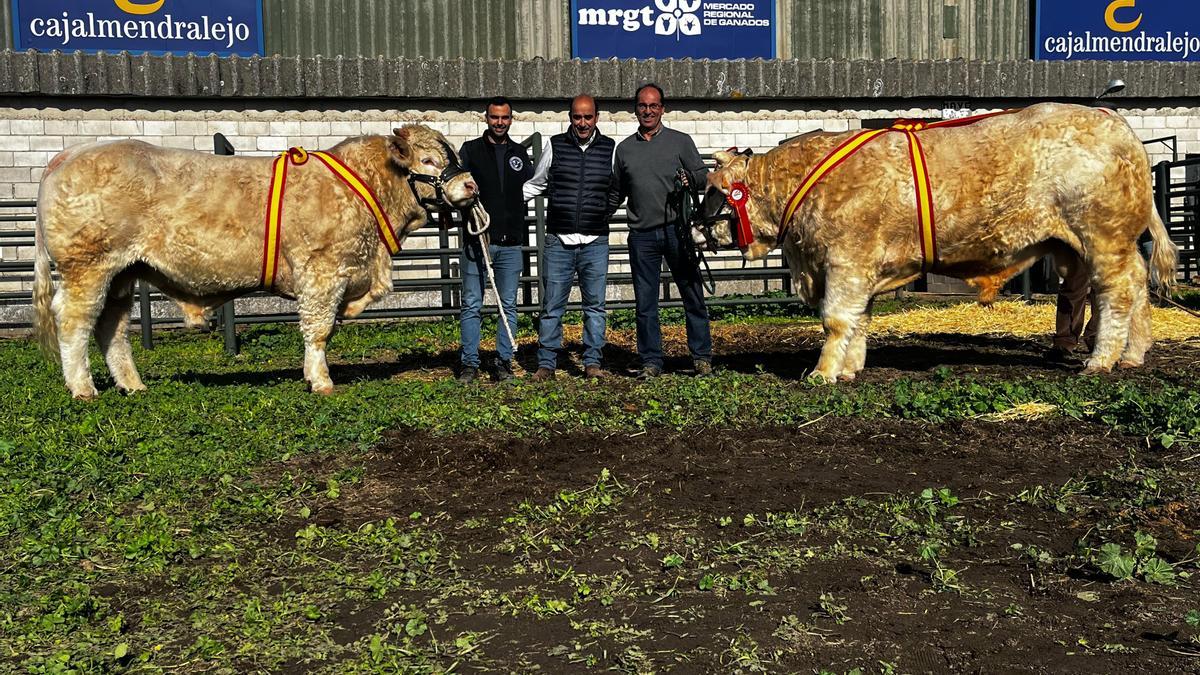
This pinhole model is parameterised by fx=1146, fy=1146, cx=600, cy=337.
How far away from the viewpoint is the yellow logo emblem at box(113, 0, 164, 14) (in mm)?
14695

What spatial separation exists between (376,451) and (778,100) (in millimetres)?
11653

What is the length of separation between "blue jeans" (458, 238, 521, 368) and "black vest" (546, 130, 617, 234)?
0.47m

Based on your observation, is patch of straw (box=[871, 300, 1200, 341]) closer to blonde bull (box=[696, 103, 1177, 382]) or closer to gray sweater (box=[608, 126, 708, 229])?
blonde bull (box=[696, 103, 1177, 382])

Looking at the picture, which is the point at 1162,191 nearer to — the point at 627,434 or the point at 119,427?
the point at 627,434

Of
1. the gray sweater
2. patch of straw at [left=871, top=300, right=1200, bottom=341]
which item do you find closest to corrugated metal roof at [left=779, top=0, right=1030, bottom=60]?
patch of straw at [left=871, top=300, right=1200, bottom=341]

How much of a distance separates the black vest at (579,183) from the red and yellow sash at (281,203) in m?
1.27

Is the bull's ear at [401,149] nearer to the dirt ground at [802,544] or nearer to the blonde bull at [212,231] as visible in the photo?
the blonde bull at [212,231]

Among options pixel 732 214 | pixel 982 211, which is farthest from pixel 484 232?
pixel 982 211

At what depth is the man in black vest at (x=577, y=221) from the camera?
8492mm

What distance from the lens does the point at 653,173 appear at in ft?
27.8

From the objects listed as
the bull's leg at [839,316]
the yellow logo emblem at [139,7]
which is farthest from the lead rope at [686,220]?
the yellow logo emblem at [139,7]

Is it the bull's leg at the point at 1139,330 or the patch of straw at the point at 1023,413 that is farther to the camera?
the bull's leg at the point at 1139,330

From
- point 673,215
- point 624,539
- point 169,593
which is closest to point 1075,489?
point 624,539

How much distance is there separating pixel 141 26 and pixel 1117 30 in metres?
14.5
